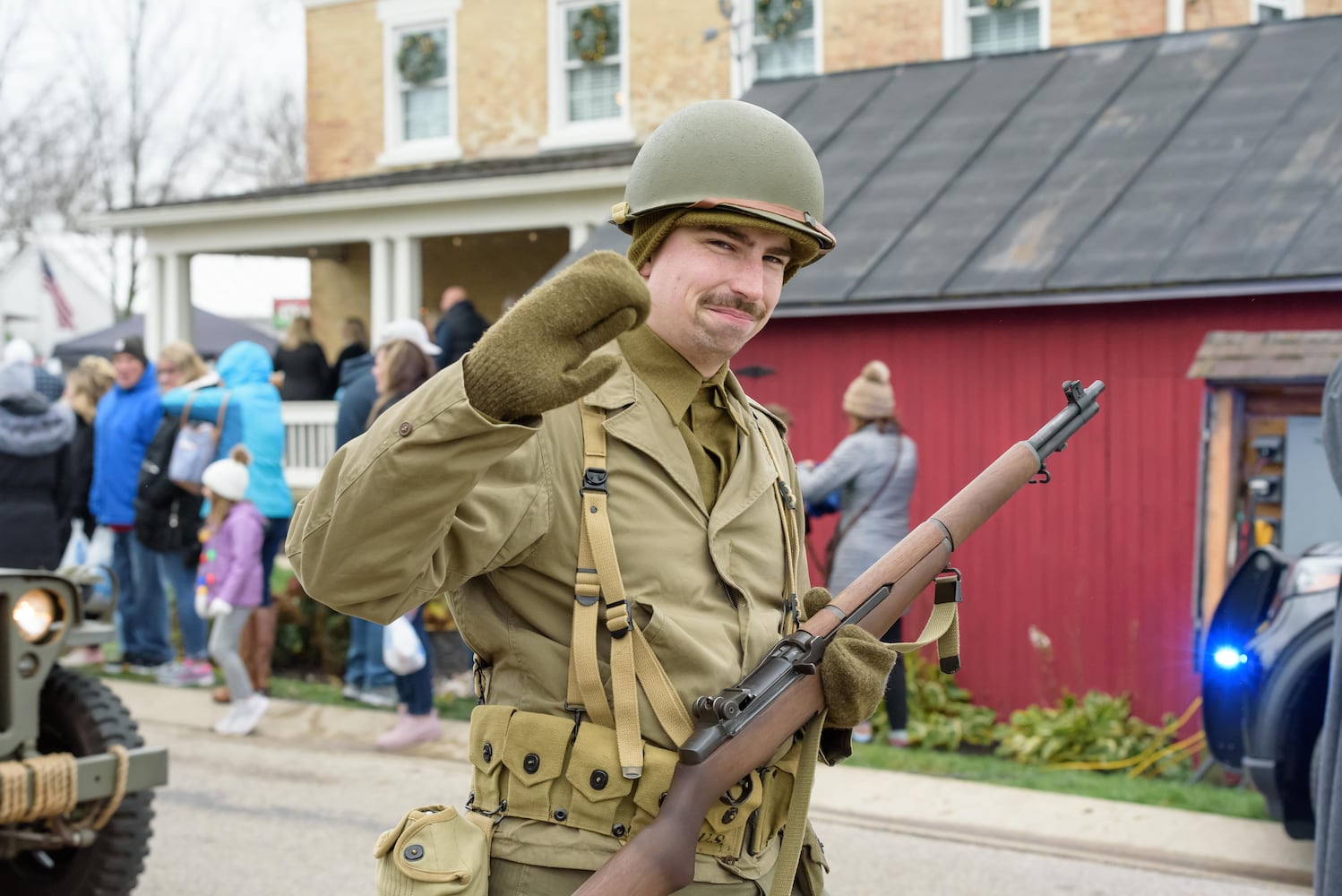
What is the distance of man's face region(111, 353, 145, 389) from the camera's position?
31.2ft

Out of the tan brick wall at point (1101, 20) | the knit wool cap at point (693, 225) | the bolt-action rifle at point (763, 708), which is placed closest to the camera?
the bolt-action rifle at point (763, 708)

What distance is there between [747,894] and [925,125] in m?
9.13

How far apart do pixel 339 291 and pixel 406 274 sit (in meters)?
3.73

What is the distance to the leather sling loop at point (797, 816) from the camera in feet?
7.52

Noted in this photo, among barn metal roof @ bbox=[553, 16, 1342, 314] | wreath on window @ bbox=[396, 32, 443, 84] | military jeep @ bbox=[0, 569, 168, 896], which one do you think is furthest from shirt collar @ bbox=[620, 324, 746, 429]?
wreath on window @ bbox=[396, 32, 443, 84]

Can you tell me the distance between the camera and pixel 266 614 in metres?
8.69

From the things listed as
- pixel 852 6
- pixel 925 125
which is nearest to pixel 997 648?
pixel 925 125

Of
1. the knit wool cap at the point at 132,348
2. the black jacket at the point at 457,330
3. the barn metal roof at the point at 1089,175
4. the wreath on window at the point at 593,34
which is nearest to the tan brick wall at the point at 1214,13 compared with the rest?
the barn metal roof at the point at 1089,175

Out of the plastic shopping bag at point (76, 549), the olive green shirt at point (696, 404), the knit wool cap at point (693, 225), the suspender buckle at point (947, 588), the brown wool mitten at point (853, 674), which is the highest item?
the knit wool cap at point (693, 225)

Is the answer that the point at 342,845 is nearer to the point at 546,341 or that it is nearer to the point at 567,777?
the point at 567,777

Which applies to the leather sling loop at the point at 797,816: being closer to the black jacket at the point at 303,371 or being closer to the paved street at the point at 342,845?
the paved street at the point at 342,845

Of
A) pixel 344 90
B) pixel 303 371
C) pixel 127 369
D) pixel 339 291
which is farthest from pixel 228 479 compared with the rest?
pixel 339 291

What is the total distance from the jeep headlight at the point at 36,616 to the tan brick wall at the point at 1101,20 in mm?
11146

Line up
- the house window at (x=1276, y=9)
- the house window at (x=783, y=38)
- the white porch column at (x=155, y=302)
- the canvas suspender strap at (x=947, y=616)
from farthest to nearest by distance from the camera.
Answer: the white porch column at (x=155, y=302) < the house window at (x=783, y=38) < the house window at (x=1276, y=9) < the canvas suspender strap at (x=947, y=616)
